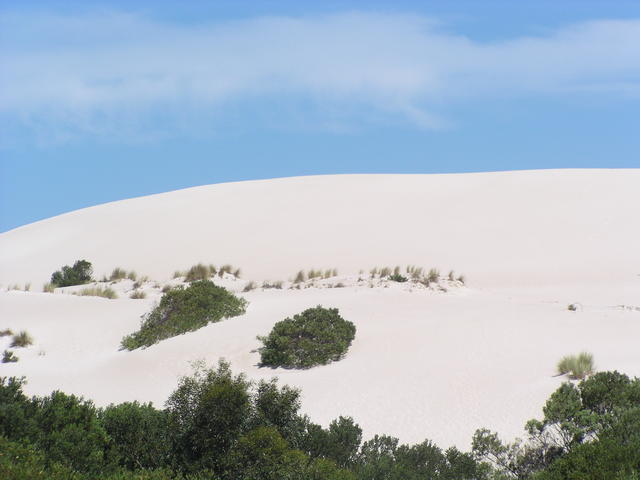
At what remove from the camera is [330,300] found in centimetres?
1906

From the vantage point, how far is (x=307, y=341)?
1469cm

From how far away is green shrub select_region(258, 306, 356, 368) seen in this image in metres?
14.5

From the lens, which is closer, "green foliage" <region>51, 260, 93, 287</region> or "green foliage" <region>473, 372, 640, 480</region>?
"green foliage" <region>473, 372, 640, 480</region>

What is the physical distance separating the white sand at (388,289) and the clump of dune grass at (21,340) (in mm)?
303

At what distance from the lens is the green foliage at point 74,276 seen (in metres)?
29.7

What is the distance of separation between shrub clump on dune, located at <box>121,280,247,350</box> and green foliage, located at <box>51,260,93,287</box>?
11.3m

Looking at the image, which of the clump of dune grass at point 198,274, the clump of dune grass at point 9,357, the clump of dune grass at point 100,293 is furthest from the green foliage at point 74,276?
the clump of dune grass at point 9,357

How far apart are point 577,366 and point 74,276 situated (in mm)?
22649

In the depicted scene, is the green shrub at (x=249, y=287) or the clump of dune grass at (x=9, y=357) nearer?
the clump of dune grass at (x=9, y=357)

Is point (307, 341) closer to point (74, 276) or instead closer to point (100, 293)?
point (100, 293)

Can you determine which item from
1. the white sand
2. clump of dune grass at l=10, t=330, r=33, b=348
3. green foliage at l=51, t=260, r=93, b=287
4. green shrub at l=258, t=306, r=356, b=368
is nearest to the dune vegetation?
the white sand

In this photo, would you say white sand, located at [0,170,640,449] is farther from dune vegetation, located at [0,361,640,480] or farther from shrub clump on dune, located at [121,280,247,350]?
dune vegetation, located at [0,361,640,480]

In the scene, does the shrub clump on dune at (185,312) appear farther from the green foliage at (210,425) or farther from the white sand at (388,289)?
the green foliage at (210,425)

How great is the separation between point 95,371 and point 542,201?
98.1 ft
